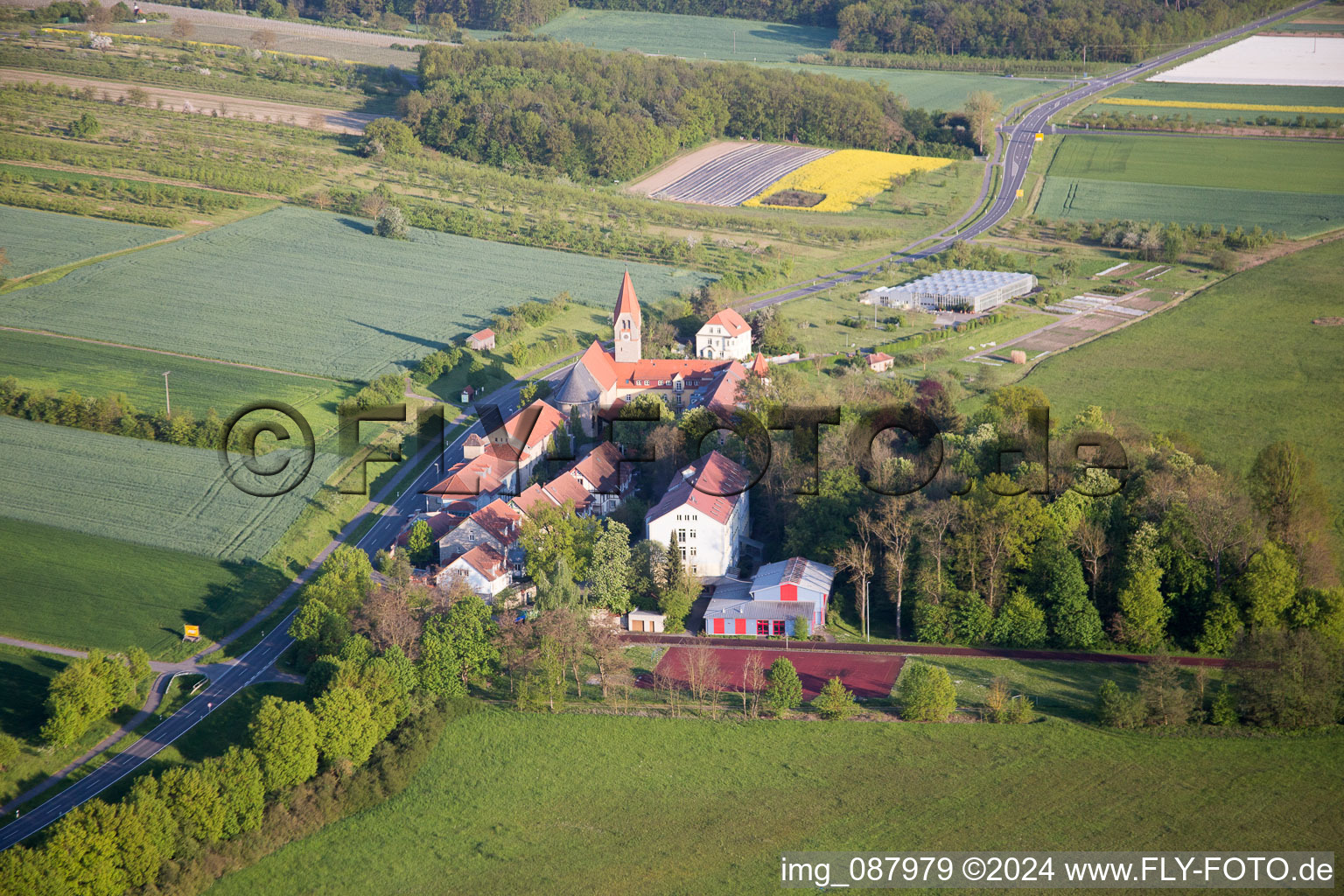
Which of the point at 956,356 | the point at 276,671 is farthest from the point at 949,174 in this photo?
the point at 276,671

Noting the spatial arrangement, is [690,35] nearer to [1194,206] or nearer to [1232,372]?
[1194,206]

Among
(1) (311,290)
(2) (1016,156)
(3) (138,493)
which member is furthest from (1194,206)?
(3) (138,493)

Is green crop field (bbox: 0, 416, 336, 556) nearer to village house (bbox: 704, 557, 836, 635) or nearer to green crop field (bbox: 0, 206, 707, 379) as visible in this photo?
green crop field (bbox: 0, 206, 707, 379)

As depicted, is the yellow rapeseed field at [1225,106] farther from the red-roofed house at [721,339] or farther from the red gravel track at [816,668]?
the red gravel track at [816,668]

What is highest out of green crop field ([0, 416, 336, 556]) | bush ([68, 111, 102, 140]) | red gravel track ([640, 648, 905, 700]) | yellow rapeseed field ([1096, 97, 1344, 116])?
yellow rapeseed field ([1096, 97, 1344, 116])

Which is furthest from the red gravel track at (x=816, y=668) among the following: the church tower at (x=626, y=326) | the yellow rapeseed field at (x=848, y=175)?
the yellow rapeseed field at (x=848, y=175)

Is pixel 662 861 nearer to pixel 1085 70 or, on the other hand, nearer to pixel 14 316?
pixel 14 316

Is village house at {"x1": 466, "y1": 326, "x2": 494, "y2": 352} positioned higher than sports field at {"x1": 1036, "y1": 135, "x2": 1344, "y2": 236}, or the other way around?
sports field at {"x1": 1036, "y1": 135, "x2": 1344, "y2": 236}

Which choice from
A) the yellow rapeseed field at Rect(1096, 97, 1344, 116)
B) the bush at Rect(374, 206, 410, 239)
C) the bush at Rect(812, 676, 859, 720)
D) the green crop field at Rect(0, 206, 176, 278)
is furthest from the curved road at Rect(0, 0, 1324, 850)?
the yellow rapeseed field at Rect(1096, 97, 1344, 116)
